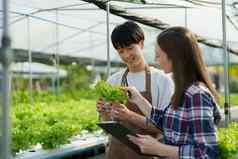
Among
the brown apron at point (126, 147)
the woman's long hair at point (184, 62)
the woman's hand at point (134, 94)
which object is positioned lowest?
the brown apron at point (126, 147)

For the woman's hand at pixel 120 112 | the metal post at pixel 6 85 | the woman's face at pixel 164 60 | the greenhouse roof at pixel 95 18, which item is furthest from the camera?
the greenhouse roof at pixel 95 18

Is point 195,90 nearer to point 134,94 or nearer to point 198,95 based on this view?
point 198,95

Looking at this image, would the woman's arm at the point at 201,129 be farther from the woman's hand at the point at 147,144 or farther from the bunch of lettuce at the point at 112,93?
the bunch of lettuce at the point at 112,93

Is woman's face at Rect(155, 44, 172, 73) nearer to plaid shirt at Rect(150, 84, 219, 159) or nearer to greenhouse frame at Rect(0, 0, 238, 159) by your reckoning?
plaid shirt at Rect(150, 84, 219, 159)

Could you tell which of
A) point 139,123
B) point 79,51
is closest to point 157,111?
point 139,123

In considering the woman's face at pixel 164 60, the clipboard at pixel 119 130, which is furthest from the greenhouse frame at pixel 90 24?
the woman's face at pixel 164 60

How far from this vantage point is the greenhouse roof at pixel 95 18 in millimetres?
6152

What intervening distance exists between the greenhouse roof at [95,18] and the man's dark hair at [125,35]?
236 cm

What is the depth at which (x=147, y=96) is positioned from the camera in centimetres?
288

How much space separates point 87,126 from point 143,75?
2.37 m

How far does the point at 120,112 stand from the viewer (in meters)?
2.68

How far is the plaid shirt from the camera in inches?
80.0

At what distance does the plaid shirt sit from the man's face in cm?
82

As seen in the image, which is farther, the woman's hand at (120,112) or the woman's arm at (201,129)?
the woman's hand at (120,112)
